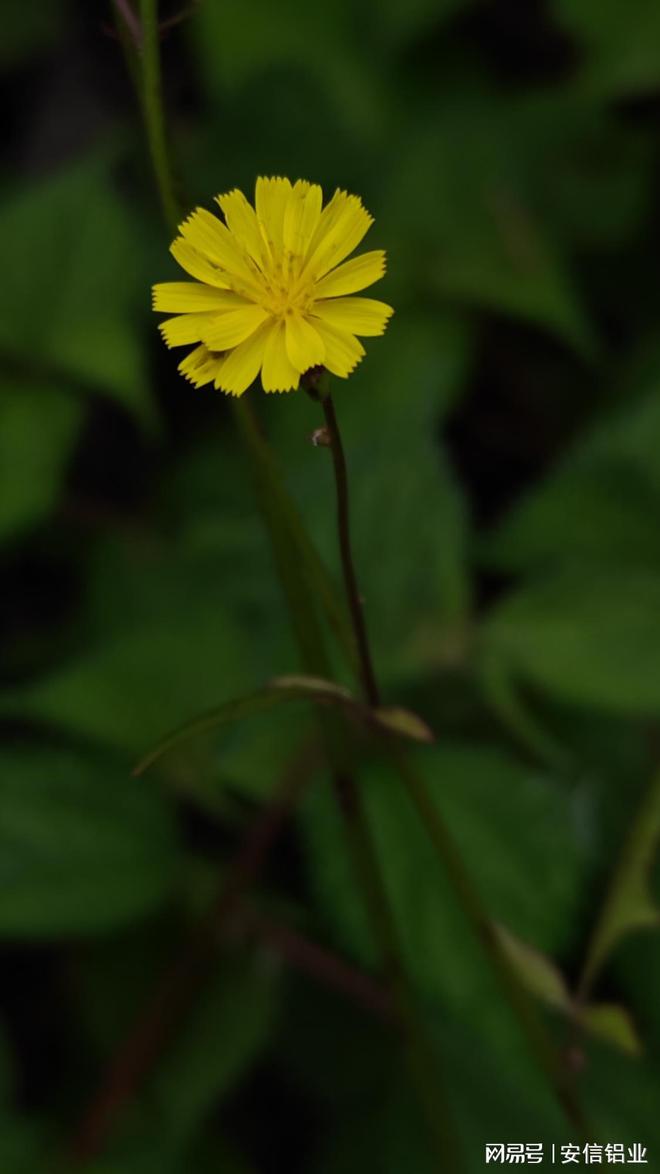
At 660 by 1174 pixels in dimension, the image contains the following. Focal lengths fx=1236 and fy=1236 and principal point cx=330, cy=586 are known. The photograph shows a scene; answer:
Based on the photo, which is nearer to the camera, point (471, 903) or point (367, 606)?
point (471, 903)

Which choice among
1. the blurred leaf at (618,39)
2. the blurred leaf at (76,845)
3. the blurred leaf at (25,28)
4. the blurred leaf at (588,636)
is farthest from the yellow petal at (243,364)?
the blurred leaf at (25,28)

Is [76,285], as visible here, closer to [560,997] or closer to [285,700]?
[285,700]

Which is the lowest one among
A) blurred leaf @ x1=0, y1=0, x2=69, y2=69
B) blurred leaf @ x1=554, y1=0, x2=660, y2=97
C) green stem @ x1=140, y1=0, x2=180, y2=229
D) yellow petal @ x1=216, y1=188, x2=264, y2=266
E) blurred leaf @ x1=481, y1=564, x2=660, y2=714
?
blurred leaf @ x1=481, y1=564, x2=660, y2=714

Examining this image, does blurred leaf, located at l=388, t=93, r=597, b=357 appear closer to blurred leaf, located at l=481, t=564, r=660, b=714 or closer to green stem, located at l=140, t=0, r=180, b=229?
blurred leaf, located at l=481, t=564, r=660, b=714

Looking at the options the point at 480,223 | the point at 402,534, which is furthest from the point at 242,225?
the point at 480,223

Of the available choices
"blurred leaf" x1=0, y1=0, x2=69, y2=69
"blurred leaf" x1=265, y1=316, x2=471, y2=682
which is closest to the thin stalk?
"blurred leaf" x1=265, y1=316, x2=471, y2=682
